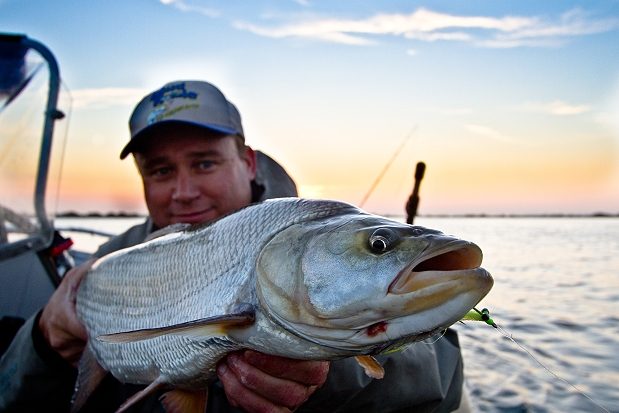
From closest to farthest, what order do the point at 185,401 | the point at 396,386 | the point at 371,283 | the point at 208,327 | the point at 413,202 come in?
1. the point at 371,283
2. the point at 208,327
3. the point at 185,401
4. the point at 396,386
5. the point at 413,202

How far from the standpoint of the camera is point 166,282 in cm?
229

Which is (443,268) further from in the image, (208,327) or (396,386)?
(396,386)

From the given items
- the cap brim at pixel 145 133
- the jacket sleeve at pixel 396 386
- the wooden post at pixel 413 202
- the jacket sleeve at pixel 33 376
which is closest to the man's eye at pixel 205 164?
the cap brim at pixel 145 133

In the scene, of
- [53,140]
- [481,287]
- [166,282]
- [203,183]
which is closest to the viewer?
[481,287]

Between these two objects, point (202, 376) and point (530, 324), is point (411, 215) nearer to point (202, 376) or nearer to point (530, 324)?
point (202, 376)

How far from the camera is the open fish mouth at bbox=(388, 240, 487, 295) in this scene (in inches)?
53.8

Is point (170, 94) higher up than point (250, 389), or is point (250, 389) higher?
point (170, 94)

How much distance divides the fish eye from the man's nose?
215cm

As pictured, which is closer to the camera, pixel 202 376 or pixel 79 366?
pixel 202 376

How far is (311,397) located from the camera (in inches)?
92.9

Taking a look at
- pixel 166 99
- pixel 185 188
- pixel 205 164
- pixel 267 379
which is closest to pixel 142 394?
pixel 267 379

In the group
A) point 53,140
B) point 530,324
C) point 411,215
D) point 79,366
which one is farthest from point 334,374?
point 530,324

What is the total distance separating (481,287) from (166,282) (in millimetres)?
1385

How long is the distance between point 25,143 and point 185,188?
187 cm
